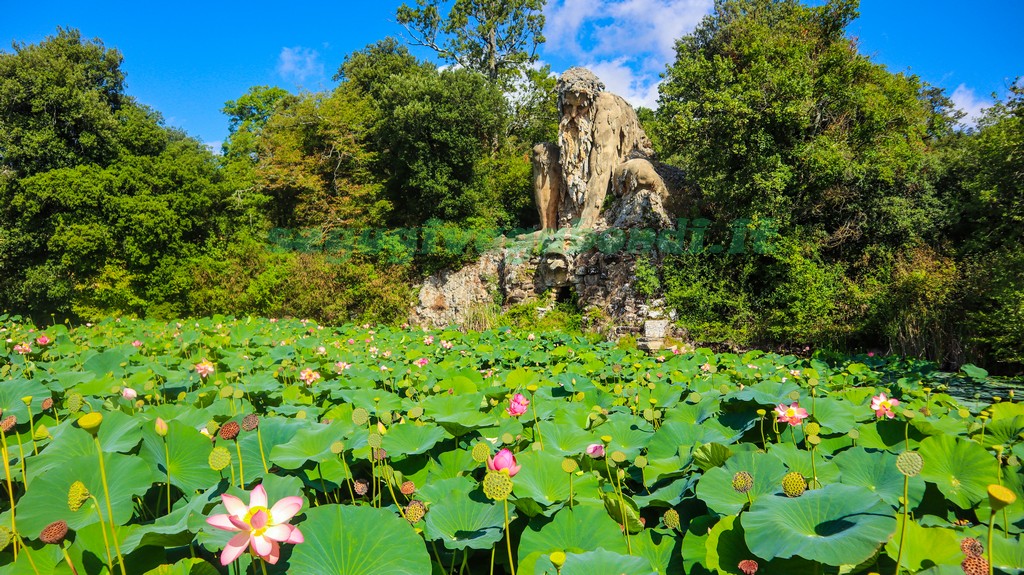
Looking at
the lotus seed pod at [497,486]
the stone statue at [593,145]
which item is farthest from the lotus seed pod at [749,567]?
the stone statue at [593,145]

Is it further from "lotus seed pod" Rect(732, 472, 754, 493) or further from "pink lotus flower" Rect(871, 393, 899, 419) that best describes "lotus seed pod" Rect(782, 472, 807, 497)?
"pink lotus flower" Rect(871, 393, 899, 419)

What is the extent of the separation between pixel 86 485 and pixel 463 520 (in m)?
0.78

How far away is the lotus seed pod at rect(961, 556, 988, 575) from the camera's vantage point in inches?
24.0

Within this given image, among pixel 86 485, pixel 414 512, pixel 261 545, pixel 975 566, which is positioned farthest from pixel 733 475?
pixel 86 485

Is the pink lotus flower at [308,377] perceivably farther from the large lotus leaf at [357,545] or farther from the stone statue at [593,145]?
the stone statue at [593,145]

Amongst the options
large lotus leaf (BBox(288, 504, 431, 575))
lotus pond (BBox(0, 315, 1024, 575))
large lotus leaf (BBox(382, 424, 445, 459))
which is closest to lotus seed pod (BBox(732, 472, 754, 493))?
lotus pond (BBox(0, 315, 1024, 575))

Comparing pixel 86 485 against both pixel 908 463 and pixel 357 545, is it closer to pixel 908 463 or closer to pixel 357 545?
pixel 357 545

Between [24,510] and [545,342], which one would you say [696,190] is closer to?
[545,342]

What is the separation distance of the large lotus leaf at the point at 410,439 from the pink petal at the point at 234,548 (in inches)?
21.5

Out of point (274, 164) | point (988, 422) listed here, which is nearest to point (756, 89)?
point (988, 422)

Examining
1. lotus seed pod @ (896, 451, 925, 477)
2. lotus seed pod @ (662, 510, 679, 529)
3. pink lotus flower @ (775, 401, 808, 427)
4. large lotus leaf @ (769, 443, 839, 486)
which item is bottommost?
lotus seed pod @ (662, 510, 679, 529)

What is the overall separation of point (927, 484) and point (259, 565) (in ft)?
4.58

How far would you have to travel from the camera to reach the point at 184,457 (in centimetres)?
116

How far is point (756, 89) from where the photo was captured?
29.0 feet
